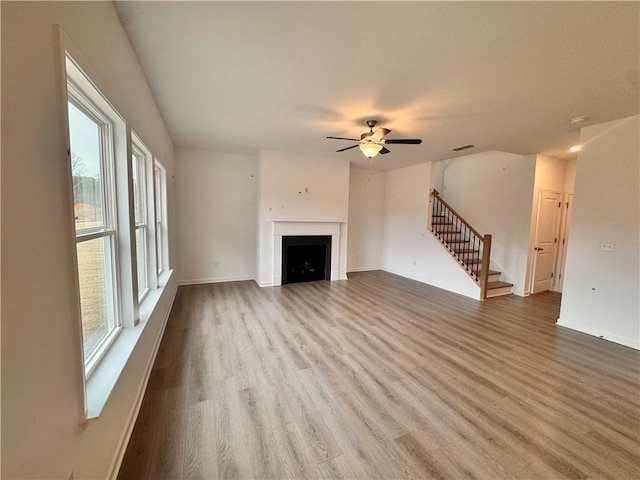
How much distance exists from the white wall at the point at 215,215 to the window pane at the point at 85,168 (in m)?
3.63

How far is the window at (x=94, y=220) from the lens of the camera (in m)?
1.43

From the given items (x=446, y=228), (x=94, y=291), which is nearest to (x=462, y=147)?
(x=446, y=228)

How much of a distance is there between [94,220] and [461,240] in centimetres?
656

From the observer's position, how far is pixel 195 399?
2.05 meters

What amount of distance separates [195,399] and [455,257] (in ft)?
16.0

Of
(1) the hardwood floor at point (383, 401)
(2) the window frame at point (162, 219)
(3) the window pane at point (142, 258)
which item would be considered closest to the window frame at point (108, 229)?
(1) the hardwood floor at point (383, 401)

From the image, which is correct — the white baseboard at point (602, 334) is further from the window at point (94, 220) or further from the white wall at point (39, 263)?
the window at point (94, 220)

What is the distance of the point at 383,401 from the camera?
6.81 feet

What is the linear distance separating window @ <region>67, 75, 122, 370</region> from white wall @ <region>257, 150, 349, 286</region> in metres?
3.33

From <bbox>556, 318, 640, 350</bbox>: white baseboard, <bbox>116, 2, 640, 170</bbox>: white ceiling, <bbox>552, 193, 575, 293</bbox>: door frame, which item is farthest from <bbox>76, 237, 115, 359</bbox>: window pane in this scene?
<bbox>552, 193, 575, 293</bbox>: door frame

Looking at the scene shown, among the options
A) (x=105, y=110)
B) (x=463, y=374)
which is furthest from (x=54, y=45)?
(x=463, y=374)

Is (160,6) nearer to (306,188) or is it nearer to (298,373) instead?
(298,373)

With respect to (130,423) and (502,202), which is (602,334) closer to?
(502,202)

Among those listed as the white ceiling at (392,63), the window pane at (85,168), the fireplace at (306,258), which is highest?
the white ceiling at (392,63)
